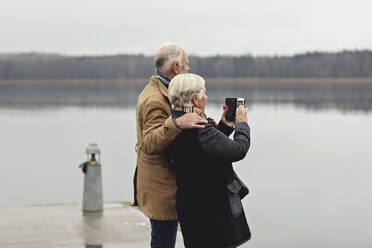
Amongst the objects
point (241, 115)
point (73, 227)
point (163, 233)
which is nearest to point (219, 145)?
point (241, 115)

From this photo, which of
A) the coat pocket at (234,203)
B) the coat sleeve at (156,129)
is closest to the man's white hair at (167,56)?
the coat sleeve at (156,129)

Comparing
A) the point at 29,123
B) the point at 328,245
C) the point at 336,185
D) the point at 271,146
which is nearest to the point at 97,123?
the point at 29,123

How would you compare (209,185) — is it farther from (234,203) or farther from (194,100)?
(194,100)

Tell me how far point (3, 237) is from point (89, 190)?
166 cm

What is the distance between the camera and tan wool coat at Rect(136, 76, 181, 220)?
3.80m

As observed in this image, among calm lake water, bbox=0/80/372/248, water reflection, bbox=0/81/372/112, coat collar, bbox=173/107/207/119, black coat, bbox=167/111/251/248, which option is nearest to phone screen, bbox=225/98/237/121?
black coat, bbox=167/111/251/248

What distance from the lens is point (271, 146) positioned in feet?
95.9

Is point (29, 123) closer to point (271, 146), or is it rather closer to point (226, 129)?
point (271, 146)

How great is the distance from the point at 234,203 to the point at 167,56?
98 centimetres

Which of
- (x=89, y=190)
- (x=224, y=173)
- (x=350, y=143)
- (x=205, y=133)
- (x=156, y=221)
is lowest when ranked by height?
(x=350, y=143)

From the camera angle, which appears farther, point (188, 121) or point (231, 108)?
point (231, 108)

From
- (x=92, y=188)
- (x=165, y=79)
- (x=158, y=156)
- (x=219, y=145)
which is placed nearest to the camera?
(x=219, y=145)

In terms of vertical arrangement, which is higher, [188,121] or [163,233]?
[188,121]

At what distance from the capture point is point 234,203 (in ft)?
12.3
